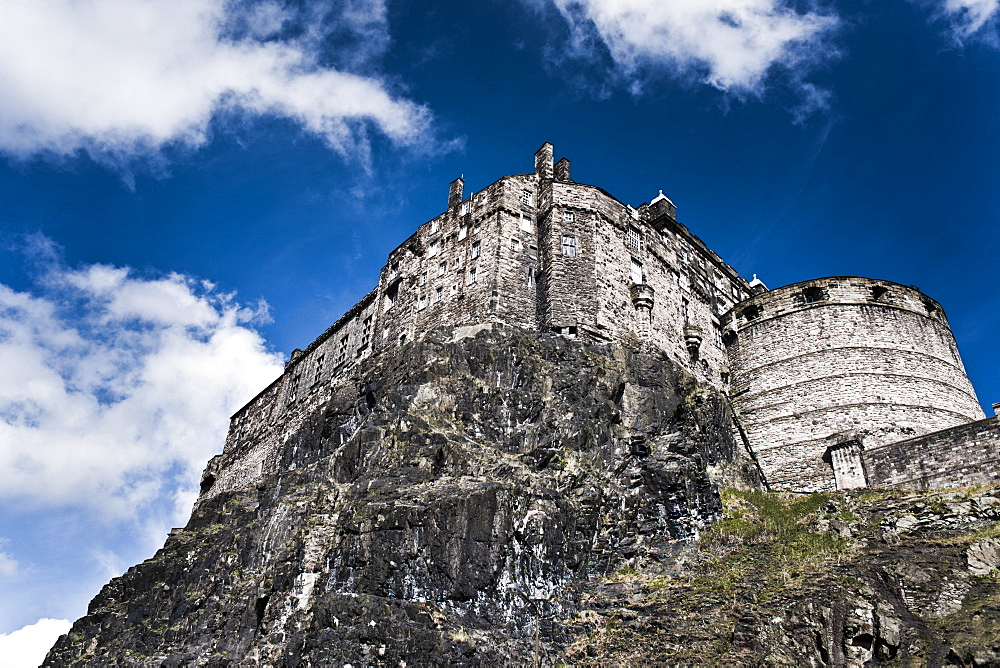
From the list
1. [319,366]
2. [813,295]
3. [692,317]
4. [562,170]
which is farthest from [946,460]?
[319,366]

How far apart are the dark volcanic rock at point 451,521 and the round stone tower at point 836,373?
592cm

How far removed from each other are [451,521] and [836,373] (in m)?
23.4

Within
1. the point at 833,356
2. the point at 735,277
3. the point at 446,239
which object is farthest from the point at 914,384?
the point at 446,239

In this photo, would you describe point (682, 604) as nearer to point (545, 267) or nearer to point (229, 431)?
point (545, 267)

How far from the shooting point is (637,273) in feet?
130

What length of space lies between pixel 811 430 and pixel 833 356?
4415 mm

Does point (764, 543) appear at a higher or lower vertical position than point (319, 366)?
lower

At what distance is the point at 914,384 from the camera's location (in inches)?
1457

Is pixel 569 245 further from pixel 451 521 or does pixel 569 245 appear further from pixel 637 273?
pixel 451 521

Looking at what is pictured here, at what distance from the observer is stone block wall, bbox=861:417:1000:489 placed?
92.8 ft

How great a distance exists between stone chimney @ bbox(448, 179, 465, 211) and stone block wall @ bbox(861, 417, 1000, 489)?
82.7 feet

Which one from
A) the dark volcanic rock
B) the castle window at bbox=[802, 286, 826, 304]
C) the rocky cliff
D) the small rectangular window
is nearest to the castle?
the castle window at bbox=[802, 286, 826, 304]

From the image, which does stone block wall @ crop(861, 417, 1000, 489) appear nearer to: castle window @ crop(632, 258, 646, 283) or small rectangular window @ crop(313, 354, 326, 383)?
castle window @ crop(632, 258, 646, 283)

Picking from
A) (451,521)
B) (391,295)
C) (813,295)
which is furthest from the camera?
(391,295)
